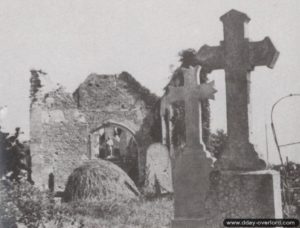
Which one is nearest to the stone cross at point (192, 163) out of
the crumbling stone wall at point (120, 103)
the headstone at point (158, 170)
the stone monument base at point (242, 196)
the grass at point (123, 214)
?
the grass at point (123, 214)

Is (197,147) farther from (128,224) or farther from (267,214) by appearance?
(267,214)

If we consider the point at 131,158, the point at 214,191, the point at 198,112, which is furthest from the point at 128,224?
the point at 131,158

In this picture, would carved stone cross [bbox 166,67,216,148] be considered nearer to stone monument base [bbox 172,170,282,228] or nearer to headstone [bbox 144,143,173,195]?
stone monument base [bbox 172,170,282,228]

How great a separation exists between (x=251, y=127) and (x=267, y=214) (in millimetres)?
1280

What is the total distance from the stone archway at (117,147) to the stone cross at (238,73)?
14.1 meters

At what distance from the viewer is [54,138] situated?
20594 mm

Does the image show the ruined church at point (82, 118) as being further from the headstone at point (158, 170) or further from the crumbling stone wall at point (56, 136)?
the headstone at point (158, 170)

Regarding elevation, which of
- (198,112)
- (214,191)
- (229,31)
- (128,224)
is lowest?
(128,224)

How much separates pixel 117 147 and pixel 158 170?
695 inches

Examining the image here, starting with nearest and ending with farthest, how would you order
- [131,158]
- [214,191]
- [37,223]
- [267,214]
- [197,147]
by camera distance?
[267,214] < [214,191] < [37,223] < [197,147] < [131,158]

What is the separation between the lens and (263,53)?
23.9ft

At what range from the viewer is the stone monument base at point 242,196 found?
6.68 metres

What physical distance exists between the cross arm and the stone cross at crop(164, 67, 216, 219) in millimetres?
2401

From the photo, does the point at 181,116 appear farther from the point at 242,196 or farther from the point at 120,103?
the point at 242,196
